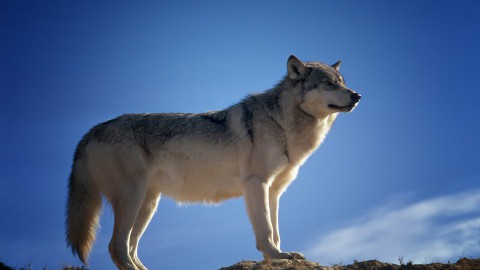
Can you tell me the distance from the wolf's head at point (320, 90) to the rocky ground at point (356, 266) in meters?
2.70

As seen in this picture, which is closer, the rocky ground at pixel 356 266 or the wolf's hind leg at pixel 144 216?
the rocky ground at pixel 356 266

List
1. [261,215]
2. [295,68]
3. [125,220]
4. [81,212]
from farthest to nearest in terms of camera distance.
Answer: [295,68] → [81,212] → [125,220] → [261,215]

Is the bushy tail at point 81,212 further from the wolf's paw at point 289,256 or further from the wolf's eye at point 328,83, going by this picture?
the wolf's eye at point 328,83

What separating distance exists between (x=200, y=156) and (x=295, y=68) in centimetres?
235

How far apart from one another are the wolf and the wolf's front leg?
2 centimetres

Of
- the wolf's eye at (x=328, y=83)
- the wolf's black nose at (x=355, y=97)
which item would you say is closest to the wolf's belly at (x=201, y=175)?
the wolf's eye at (x=328, y=83)

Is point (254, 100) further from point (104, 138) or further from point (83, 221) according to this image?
point (83, 221)

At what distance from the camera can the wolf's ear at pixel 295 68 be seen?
8.36 metres

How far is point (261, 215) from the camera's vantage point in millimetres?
7445

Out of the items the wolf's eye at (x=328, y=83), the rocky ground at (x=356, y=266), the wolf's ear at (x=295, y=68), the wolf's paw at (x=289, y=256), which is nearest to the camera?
the rocky ground at (x=356, y=266)

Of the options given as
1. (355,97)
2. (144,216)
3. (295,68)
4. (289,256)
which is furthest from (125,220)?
(355,97)

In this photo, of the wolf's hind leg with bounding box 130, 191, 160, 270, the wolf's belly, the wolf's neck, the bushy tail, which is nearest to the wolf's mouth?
the wolf's neck

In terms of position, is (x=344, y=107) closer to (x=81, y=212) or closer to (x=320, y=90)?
(x=320, y=90)

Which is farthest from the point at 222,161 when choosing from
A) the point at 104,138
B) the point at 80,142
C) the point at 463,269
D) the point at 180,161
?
the point at 463,269
